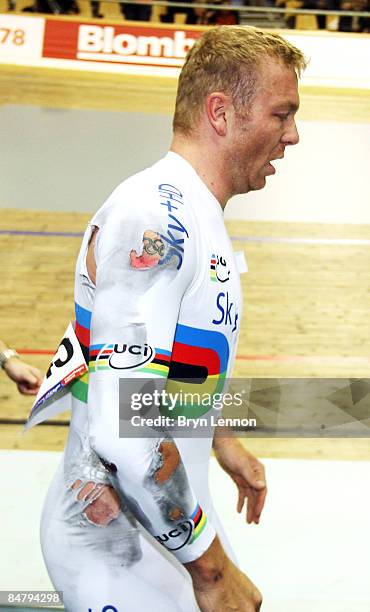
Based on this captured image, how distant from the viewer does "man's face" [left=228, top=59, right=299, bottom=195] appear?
1.31 meters

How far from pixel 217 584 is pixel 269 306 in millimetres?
5219

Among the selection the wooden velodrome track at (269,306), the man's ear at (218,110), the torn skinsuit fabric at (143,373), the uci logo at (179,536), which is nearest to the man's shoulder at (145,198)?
the torn skinsuit fabric at (143,373)

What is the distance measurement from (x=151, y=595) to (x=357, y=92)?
30.5 feet

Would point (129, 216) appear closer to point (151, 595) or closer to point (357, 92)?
point (151, 595)

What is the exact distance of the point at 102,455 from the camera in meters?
1.04

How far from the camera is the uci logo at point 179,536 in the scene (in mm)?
1066

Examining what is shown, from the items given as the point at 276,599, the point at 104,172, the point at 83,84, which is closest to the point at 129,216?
the point at 276,599

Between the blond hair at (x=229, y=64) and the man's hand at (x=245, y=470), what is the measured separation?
0.61m

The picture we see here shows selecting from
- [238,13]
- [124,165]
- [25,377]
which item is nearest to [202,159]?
[25,377]

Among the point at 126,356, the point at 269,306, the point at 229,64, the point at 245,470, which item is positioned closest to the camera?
the point at 126,356

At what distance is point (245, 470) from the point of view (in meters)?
1.54

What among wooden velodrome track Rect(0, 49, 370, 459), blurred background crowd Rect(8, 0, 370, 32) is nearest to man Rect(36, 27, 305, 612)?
wooden velodrome track Rect(0, 49, 370, 459)

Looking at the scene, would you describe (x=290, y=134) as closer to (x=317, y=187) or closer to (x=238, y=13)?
(x=317, y=187)

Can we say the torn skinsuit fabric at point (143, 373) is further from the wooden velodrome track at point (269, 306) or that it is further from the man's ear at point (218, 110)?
the wooden velodrome track at point (269, 306)
